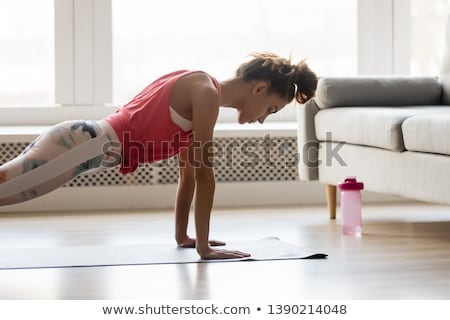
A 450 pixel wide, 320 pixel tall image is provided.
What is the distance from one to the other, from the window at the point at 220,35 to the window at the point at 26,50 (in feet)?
1.07

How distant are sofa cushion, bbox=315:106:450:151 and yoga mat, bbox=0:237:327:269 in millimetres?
560

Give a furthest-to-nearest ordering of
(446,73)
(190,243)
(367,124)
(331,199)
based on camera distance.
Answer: (446,73) → (331,199) → (367,124) → (190,243)

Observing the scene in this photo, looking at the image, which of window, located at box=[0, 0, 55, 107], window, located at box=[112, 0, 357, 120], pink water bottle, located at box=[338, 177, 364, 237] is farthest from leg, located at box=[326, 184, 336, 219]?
window, located at box=[0, 0, 55, 107]

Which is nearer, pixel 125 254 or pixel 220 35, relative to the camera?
pixel 125 254

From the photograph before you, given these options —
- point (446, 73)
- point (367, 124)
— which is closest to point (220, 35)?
point (446, 73)

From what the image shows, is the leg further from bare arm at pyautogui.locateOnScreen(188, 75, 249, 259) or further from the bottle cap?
bare arm at pyautogui.locateOnScreen(188, 75, 249, 259)

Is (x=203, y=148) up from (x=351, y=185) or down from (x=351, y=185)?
up

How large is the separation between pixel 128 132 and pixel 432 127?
1004 mm

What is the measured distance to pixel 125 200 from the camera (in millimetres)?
4414

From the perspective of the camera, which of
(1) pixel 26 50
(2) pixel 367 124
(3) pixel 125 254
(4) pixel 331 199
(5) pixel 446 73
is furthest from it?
(1) pixel 26 50

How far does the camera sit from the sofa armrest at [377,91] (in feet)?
12.7

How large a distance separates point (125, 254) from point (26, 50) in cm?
201

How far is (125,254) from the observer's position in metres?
2.93

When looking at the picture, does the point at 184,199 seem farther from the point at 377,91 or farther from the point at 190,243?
the point at 377,91
